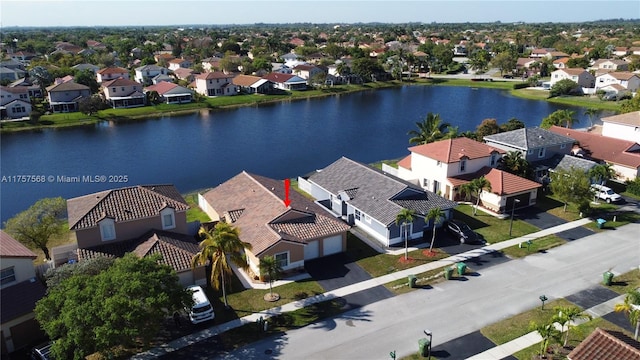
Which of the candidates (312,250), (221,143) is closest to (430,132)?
(312,250)

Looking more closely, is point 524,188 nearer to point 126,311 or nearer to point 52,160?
point 126,311

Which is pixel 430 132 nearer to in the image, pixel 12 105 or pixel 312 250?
pixel 312 250

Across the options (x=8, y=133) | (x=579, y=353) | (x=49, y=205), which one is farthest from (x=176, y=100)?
(x=579, y=353)

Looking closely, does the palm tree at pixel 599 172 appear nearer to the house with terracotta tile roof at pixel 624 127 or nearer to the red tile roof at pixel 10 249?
the house with terracotta tile roof at pixel 624 127

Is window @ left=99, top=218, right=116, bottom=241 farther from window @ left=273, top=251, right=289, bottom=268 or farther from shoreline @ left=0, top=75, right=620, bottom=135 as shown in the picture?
shoreline @ left=0, top=75, right=620, bottom=135

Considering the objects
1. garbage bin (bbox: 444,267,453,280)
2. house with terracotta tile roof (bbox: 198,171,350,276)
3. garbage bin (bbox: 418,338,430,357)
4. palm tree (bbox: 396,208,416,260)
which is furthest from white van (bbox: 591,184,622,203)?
garbage bin (bbox: 418,338,430,357)

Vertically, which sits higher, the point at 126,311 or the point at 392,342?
the point at 126,311
